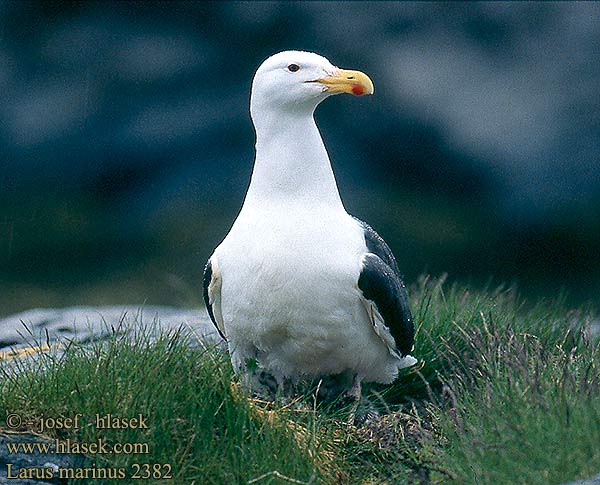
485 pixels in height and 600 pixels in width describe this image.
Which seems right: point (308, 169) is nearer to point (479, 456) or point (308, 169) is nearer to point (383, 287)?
point (383, 287)

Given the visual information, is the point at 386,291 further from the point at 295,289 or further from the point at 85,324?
the point at 85,324

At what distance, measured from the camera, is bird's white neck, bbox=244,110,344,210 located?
5629mm

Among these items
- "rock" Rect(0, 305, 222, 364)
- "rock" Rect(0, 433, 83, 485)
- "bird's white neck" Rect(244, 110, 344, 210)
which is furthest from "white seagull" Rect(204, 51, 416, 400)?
"rock" Rect(0, 433, 83, 485)

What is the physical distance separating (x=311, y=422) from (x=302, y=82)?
5.60 feet

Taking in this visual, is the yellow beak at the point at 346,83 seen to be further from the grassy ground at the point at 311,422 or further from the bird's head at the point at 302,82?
the grassy ground at the point at 311,422

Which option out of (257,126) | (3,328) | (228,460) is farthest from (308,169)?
(3,328)

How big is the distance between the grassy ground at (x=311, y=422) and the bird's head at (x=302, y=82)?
131 cm

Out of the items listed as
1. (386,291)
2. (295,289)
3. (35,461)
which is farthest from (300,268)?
(35,461)

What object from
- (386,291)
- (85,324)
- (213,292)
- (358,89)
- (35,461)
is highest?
(358,89)

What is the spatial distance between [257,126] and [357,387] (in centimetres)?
144

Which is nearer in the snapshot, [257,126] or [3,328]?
[257,126]

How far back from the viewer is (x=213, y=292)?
5875 millimetres

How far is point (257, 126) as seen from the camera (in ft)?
19.2

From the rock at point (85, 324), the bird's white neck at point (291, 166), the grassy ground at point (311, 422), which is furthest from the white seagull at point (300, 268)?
the rock at point (85, 324)
